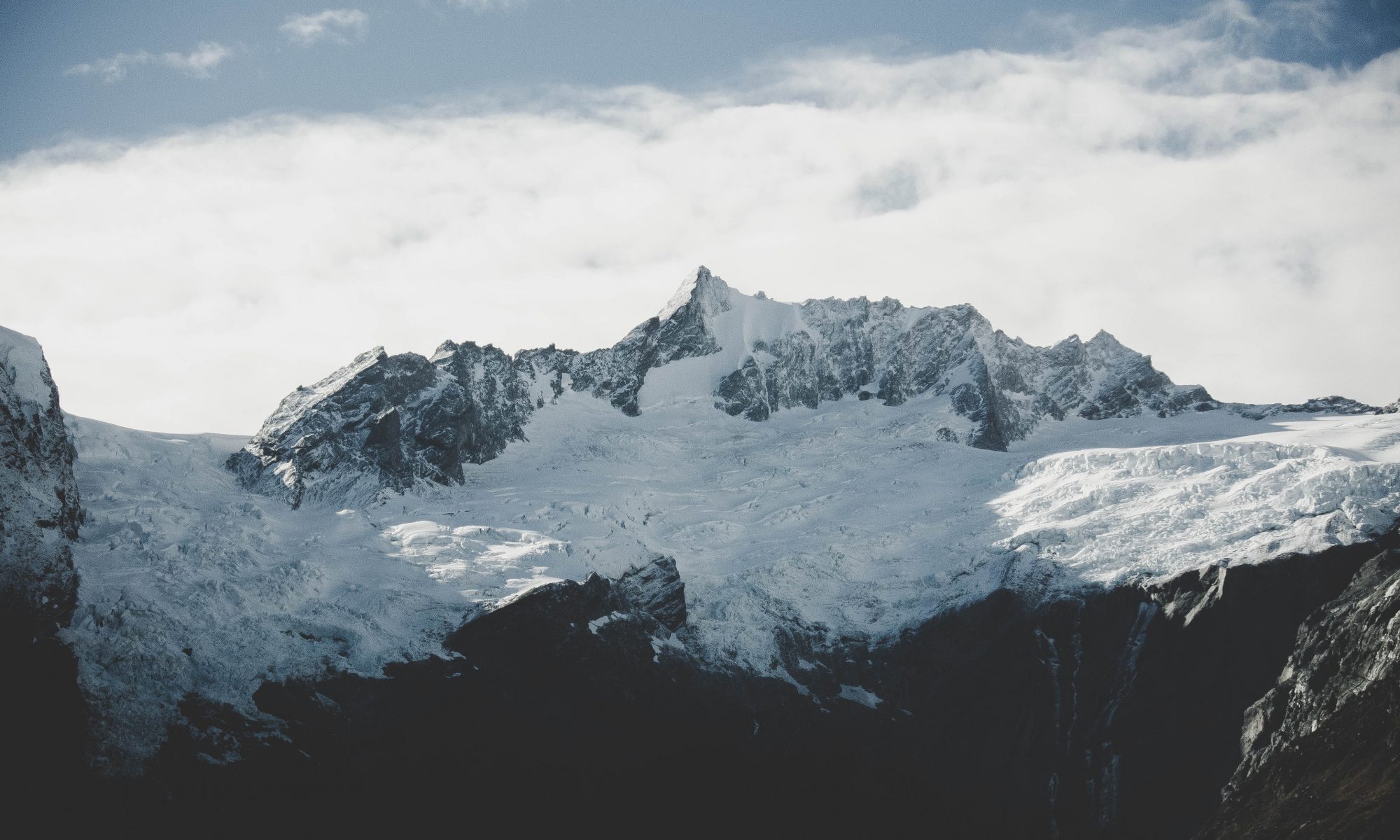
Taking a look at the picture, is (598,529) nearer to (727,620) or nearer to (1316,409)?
(727,620)

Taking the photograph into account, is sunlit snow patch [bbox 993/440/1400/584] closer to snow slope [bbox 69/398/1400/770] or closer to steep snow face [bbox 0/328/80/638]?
snow slope [bbox 69/398/1400/770]

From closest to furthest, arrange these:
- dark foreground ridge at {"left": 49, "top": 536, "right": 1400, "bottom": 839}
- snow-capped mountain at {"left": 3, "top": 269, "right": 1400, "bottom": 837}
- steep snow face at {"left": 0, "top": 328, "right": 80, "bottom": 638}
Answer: steep snow face at {"left": 0, "top": 328, "right": 80, "bottom": 638} < snow-capped mountain at {"left": 3, "top": 269, "right": 1400, "bottom": 837} < dark foreground ridge at {"left": 49, "top": 536, "right": 1400, "bottom": 839}

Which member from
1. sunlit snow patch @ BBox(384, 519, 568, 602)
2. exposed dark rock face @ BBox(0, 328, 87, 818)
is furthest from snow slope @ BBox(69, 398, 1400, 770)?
exposed dark rock face @ BBox(0, 328, 87, 818)

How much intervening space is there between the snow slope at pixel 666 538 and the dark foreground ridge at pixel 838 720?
304 centimetres

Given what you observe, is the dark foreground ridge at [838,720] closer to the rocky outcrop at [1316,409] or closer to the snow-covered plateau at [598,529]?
the snow-covered plateau at [598,529]

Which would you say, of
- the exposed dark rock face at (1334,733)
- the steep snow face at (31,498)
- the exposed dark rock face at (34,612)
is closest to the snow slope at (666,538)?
the exposed dark rock face at (34,612)

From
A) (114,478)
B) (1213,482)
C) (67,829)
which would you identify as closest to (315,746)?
(67,829)

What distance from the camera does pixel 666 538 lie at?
151375 millimetres

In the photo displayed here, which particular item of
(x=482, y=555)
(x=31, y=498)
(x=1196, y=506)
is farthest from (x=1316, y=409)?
(x=31, y=498)

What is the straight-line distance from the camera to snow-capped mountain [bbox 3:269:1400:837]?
108625 mm

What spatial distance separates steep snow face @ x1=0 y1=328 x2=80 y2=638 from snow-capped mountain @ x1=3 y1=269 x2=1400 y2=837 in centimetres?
76

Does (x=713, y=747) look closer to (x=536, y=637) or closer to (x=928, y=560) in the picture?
(x=536, y=637)

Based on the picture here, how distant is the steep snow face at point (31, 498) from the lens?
313 ft

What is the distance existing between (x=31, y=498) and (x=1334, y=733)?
101674 millimetres
